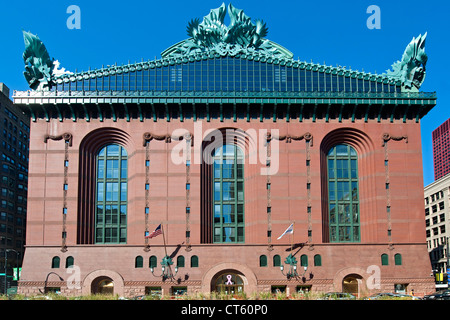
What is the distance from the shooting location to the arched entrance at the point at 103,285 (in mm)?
65625

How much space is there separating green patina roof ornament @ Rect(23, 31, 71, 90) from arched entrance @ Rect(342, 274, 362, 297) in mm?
44838

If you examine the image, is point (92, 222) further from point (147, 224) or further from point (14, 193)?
point (14, 193)

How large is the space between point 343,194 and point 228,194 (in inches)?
602

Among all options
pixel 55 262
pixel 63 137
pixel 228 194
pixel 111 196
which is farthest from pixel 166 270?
pixel 63 137

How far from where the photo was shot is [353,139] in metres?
71.8

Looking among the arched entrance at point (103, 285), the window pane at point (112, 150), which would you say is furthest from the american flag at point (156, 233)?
the window pane at point (112, 150)

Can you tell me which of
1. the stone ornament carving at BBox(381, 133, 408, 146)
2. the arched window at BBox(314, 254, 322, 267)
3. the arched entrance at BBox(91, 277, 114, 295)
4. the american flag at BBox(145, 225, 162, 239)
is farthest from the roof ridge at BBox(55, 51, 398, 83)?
the arched entrance at BBox(91, 277, 114, 295)

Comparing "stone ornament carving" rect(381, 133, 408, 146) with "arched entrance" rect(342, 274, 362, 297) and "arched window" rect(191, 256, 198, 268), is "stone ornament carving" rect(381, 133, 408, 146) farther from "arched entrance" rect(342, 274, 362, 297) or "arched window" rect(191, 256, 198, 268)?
"arched window" rect(191, 256, 198, 268)

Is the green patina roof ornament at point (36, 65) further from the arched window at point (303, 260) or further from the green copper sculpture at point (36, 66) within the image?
the arched window at point (303, 260)

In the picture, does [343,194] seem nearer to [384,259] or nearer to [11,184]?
[384,259]

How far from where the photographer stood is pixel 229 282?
6556 centimetres

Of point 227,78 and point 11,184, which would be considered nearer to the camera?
point 227,78
